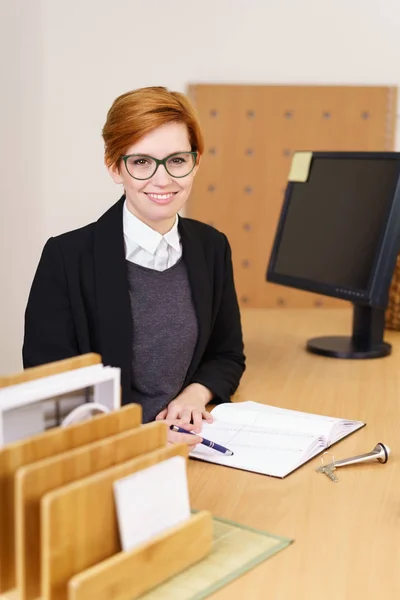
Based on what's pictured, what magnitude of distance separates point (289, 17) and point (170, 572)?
10.2ft

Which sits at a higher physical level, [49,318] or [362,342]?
[49,318]

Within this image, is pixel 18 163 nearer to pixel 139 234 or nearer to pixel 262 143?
pixel 262 143

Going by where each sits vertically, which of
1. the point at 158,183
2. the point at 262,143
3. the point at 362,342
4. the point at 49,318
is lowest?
the point at 362,342

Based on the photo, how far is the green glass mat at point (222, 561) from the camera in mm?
869

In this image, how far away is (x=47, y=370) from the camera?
89 cm

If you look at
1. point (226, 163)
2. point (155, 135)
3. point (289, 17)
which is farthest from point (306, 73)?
point (155, 135)

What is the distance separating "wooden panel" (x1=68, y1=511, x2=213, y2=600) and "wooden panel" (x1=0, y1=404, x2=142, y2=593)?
83 mm

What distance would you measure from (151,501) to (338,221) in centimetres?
139

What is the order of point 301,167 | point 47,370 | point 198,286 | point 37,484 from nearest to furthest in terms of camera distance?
1. point 37,484
2. point 47,370
3. point 198,286
4. point 301,167

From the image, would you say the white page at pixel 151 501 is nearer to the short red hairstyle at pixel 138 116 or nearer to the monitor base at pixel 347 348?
the short red hairstyle at pixel 138 116

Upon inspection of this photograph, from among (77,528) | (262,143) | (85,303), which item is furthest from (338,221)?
(262,143)

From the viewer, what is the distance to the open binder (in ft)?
2.57

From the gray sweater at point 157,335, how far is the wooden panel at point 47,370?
24.4 inches

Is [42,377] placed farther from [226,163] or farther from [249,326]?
[226,163]
